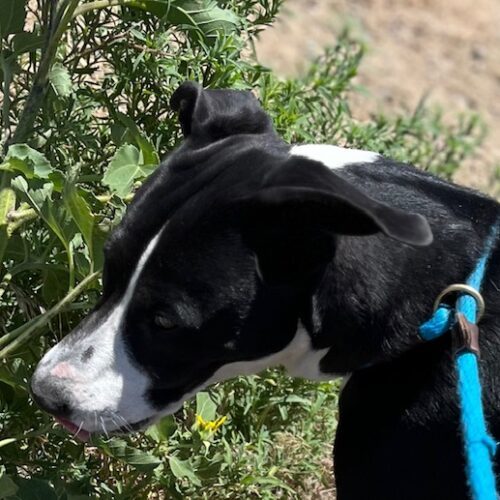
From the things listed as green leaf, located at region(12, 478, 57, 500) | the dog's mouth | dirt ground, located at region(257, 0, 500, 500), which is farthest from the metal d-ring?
dirt ground, located at region(257, 0, 500, 500)

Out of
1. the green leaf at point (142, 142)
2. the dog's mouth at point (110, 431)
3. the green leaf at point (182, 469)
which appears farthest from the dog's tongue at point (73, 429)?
the green leaf at point (142, 142)

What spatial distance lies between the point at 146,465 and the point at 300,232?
80 centimetres

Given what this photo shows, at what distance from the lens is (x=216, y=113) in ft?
8.63

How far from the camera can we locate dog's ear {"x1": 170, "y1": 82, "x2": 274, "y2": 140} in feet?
8.57

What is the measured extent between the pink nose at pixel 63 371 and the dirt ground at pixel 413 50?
3347 millimetres

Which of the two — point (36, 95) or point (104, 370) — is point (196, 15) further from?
point (104, 370)

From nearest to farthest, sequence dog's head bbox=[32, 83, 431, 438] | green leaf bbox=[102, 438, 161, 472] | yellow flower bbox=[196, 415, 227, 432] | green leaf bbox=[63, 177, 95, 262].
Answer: dog's head bbox=[32, 83, 431, 438] < green leaf bbox=[63, 177, 95, 262] < green leaf bbox=[102, 438, 161, 472] < yellow flower bbox=[196, 415, 227, 432]

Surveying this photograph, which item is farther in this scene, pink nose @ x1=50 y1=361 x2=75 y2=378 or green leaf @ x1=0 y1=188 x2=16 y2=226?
green leaf @ x1=0 y1=188 x2=16 y2=226

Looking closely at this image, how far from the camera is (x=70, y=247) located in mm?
2645

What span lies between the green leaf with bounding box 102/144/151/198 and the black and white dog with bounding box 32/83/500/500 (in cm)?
21

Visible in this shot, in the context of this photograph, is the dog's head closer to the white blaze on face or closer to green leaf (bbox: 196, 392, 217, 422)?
the white blaze on face

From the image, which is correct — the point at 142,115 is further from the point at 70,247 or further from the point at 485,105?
the point at 485,105

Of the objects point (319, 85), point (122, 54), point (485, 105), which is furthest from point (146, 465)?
point (485, 105)

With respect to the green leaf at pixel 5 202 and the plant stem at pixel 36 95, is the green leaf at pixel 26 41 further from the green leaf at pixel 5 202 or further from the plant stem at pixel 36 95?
the green leaf at pixel 5 202
